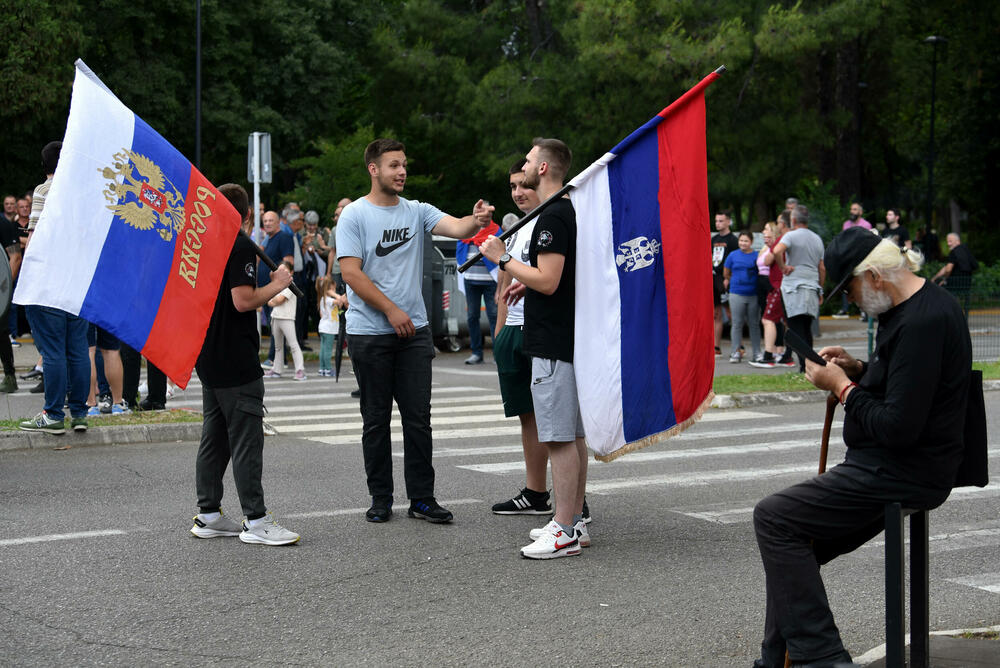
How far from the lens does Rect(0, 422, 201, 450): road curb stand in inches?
405

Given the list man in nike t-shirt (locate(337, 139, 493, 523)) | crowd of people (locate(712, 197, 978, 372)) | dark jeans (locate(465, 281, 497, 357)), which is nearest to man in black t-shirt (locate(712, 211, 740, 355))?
crowd of people (locate(712, 197, 978, 372))

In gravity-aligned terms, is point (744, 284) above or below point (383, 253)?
above

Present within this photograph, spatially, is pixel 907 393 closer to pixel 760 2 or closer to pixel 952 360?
pixel 952 360

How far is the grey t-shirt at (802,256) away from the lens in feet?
51.7

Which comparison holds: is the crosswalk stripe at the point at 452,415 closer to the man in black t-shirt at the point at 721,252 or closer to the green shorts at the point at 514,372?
the green shorts at the point at 514,372

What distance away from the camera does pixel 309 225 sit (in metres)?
20.5

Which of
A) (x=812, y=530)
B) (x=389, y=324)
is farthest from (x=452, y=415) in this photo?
(x=812, y=530)

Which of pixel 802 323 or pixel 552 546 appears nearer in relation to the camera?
pixel 552 546

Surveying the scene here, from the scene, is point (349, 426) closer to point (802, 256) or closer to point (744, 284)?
point (802, 256)

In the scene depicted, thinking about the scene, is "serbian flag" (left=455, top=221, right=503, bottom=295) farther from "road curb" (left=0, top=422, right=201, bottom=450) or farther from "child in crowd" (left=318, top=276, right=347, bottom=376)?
"road curb" (left=0, top=422, right=201, bottom=450)

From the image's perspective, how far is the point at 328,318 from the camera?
15.9 metres

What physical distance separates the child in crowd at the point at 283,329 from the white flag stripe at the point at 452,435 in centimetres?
400

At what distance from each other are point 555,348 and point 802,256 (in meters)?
9.71

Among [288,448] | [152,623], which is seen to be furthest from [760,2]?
[152,623]
